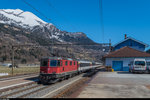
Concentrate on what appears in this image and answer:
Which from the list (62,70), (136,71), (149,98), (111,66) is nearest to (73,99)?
(149,98)

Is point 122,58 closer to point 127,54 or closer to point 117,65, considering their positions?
point 127,54

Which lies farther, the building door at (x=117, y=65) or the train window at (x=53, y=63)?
the building door at (x=117, y=65)

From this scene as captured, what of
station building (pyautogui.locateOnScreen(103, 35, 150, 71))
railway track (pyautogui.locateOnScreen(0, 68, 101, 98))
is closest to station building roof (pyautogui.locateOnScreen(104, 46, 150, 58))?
station building (pyautogui.locateOnScreen(103, 35, 150, 71))

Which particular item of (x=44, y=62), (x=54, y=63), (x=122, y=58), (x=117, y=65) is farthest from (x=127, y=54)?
(x=44, y=62)

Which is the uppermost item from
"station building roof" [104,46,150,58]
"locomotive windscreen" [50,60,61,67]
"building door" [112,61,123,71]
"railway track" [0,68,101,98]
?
"station building roof" [104,46,150,58]

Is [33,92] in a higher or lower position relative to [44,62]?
lower

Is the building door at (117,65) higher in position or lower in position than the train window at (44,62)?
lower

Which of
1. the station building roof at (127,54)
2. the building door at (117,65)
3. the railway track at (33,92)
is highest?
the station building roof at (127,54)

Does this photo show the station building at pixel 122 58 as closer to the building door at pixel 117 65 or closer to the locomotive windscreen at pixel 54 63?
the building door at pixel 117 65

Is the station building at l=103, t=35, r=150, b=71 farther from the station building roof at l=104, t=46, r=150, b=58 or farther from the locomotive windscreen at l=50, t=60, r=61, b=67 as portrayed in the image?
the locomotive windscreen at l=50, t=60, r=61, b=67

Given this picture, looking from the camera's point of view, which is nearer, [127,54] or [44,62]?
[44,62]

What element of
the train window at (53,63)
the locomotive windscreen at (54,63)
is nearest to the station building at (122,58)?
the locomotive windscreen at (54,63)

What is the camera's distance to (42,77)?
19047 millimetres

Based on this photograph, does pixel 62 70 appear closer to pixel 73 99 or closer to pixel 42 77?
pixel 42 77
